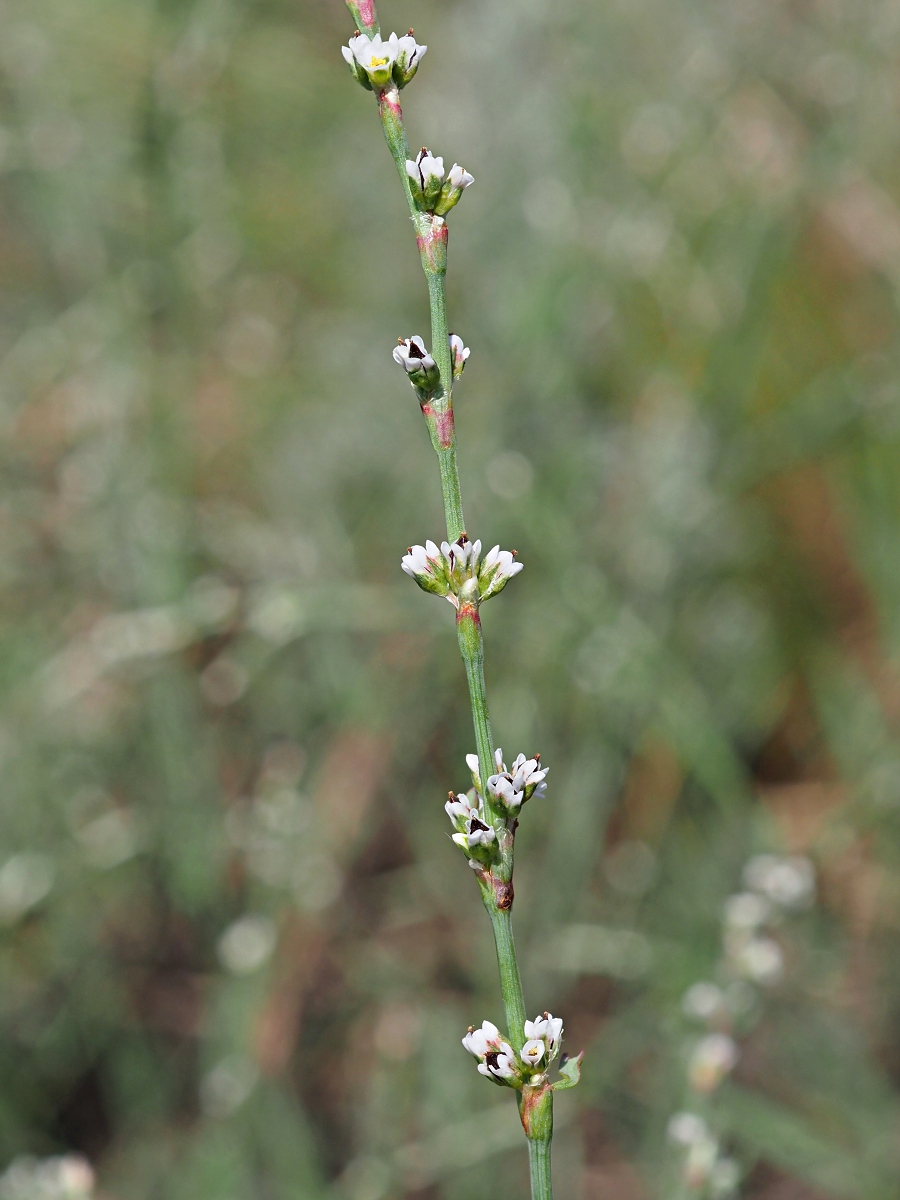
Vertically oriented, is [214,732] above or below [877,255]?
below

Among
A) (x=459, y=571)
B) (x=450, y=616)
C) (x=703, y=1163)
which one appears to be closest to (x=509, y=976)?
(x=459, y=571)

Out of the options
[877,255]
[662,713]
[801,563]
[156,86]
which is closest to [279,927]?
[662,713]

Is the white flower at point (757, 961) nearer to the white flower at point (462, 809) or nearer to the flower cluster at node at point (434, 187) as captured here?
the white flower at point (462, 809)

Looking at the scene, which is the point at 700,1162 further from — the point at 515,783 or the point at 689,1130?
the point at 515,783

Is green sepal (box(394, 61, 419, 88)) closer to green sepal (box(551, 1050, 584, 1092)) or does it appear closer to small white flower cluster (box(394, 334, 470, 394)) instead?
small white flower cluster (box(394, 334, 470, 394))

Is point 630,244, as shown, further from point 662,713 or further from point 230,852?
point 230,852

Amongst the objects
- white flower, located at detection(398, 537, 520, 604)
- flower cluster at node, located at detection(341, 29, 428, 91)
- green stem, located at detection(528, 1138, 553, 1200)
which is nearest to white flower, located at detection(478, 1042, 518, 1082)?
green stem, located at detection(528, 1138, 553, 1200)
